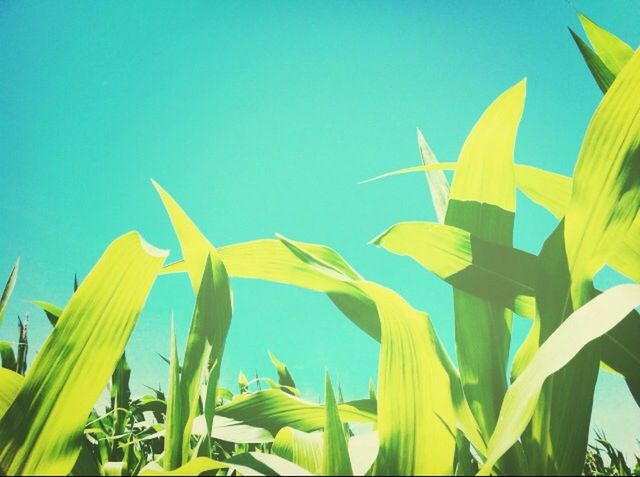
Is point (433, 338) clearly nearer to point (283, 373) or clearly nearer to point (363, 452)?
point (363, 452)

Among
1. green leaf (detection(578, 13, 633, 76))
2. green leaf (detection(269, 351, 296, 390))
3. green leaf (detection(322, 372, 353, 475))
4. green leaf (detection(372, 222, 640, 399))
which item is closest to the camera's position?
green leaf (detection(322, 372, 353, 475))

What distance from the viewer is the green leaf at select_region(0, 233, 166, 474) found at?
0.96 feet

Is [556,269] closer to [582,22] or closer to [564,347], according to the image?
[564,347]

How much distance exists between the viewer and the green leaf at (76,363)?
0.29 m

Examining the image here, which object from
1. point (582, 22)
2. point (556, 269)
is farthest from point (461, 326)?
point (582, 22)

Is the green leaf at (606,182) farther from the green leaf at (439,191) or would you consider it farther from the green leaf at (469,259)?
the green leaf at (439,191)

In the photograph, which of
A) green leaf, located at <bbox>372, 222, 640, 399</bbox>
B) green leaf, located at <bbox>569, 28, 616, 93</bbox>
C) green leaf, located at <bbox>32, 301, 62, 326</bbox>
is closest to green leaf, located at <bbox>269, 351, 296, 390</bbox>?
green leaf, located at <bbox>32, 301, 62, 326</bbox>

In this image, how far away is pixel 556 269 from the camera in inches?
14.1

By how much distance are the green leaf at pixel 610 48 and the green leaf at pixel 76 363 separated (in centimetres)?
45

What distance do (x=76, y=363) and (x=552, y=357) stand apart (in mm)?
277

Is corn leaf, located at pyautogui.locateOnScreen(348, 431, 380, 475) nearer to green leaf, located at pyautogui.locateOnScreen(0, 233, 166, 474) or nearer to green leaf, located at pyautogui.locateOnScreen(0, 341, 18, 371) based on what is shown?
green leaf, located at pyautogui.locateOnScreen(0, 233, 166, 474)

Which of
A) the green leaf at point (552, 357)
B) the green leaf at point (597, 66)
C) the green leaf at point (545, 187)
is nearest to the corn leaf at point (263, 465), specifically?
the green leaf at point (552, 357)

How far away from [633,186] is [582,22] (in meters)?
0.25

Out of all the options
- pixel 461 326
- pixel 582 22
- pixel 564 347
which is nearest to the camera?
pixel 564 347
